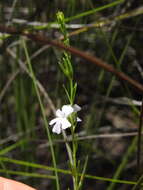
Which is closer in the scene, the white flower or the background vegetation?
the white flower

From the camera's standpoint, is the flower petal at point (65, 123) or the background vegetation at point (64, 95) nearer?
the flower petal at point (65, 123)

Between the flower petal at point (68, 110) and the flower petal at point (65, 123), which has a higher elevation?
the flower petal at point (68, 110)

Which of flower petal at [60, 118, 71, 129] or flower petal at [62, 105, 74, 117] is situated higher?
flower petal at [62, 105, 74, 117]

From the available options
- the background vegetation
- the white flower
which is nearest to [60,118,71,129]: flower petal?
the white flower

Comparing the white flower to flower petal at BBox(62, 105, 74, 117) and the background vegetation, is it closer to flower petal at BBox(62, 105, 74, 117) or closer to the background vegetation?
flower petal at BBox(62, 105, 74, 117)

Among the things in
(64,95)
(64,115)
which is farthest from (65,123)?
(64,95)

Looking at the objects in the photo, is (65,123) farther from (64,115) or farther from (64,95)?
(64,95)

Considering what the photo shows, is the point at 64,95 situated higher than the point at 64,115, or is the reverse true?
the point at 64,115

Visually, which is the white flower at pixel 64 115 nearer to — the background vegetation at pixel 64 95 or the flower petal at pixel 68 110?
the flower petal at pixel 68 110

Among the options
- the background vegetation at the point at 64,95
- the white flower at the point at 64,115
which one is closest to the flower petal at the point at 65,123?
the white flower at the point at 64,115
